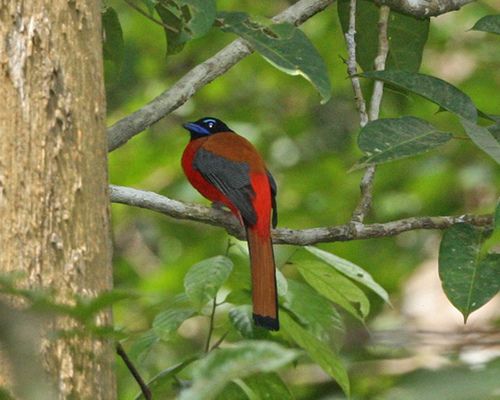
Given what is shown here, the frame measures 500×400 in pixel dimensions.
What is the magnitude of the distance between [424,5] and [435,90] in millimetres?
684

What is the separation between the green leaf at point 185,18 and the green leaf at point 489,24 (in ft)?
2.46

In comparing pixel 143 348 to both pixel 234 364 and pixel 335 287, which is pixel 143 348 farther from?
pixel 234 364

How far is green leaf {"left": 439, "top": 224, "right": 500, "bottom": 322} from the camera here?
255 cm

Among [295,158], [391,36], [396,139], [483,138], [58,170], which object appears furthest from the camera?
[295,158]

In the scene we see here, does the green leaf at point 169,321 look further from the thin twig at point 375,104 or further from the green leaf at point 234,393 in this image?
the thin twig at point 375,104

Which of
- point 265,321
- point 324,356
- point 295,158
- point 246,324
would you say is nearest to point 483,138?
point 324,356

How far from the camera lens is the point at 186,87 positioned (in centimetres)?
295

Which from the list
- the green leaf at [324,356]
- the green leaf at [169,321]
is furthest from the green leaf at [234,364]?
the green leaf at [169,321]

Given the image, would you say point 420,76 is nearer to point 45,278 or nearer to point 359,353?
point 45,278

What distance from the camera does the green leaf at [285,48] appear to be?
260 centimetres

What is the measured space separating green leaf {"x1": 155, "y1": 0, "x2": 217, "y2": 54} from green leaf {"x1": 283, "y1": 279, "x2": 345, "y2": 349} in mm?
783

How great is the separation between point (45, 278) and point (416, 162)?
582 cm

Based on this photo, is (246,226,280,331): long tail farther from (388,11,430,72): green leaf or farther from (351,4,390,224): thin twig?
(388,11,430,72): green leaf

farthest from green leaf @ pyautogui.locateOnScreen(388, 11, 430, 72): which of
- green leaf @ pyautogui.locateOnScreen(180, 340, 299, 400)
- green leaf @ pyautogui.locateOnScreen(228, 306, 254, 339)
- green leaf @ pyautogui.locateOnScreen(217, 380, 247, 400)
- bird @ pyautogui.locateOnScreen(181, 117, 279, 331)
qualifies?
green leaf @ pyautogui.locateOnScreen(180, 340, 299, 400)
